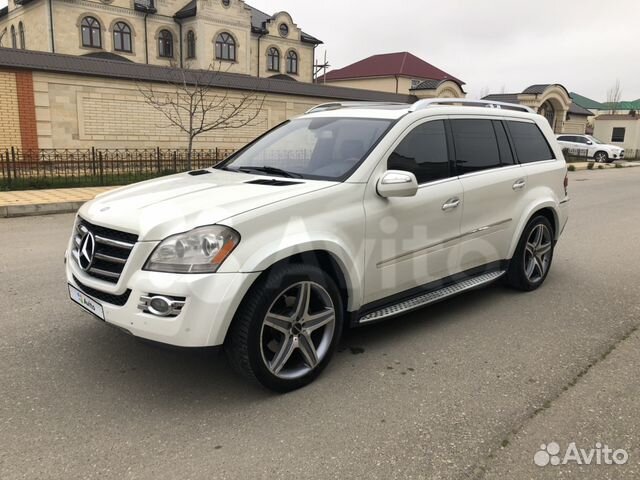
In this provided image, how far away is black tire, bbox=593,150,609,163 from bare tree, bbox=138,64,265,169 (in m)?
23.8

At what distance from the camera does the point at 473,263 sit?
4641mm

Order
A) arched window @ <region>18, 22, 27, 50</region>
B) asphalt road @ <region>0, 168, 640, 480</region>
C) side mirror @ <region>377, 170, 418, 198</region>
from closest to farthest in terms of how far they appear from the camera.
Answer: asphalt road @ <region>0, 168, 640, 480</region> → side mirror @ <region>377, 170, 418, 198</region> → arched window @ <region>18, 22, 27, 50</region>

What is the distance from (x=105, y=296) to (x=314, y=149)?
1.89 metres

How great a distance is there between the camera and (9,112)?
18625 millimetres

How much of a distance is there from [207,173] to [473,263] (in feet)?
7.68

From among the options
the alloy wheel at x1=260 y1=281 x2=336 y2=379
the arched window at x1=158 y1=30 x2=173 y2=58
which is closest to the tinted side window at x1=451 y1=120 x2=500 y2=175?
the alloy wheel at x1=260 y1=281 x2=336 y2=379

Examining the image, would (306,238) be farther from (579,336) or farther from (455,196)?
(579,336)

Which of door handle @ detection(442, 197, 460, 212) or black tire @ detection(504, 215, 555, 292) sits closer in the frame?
door handle @ detection(442, 197, 460, 212)

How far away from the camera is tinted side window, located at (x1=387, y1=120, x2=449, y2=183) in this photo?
13.1 feet

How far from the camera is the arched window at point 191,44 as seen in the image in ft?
138

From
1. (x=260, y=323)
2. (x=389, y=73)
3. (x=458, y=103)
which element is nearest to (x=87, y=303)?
A: (x=260, y=323)

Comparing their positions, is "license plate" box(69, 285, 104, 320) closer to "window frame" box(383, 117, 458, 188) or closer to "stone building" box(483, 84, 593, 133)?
"window frame" box(383, 117, 458, 188)

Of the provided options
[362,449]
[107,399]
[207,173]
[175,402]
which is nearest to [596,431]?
[362,449]

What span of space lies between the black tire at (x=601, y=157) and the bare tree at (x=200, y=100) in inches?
937
